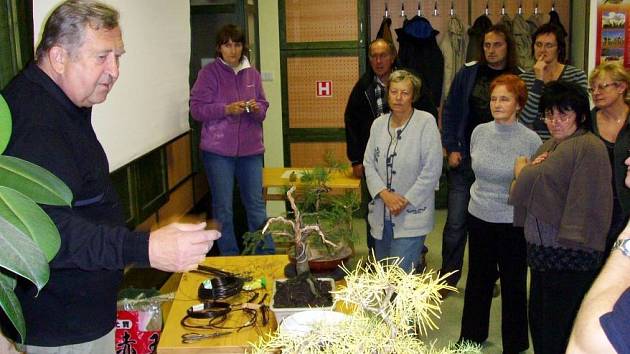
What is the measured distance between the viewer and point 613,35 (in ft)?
18.2

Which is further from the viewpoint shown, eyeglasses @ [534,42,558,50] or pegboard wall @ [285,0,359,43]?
pegboard wall @ [285,0,359,43]

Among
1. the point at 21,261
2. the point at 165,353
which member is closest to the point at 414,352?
the point at 21,261

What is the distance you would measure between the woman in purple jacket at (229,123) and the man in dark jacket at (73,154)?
7.31 feet

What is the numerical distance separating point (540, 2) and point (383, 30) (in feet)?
4.56

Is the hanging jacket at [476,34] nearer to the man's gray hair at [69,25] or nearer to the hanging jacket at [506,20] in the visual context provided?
the hanging jacket at [506,20]

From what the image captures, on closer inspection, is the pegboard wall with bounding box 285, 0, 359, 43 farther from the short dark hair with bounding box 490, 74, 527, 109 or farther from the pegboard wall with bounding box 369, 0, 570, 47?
the short dark hair with bounding box 490, 74, 527, 109

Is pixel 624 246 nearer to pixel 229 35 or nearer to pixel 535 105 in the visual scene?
pixel 535 105

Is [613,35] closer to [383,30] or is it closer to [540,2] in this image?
[540,2]

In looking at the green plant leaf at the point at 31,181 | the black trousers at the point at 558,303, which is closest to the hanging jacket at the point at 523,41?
the black trousers at the point at 558,303

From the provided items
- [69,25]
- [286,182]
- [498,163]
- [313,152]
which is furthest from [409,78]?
[313,152]

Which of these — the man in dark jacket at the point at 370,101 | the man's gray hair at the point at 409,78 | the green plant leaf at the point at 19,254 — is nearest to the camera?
the green plant leaf at the point at 19,254

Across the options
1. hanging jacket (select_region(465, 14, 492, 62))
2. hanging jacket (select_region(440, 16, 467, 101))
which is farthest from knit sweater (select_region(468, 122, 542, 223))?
hanging jacket (select_region(440, 16, 467, 101))

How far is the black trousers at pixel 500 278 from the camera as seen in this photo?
3211mm

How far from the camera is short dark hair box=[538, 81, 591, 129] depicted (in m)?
2.84
